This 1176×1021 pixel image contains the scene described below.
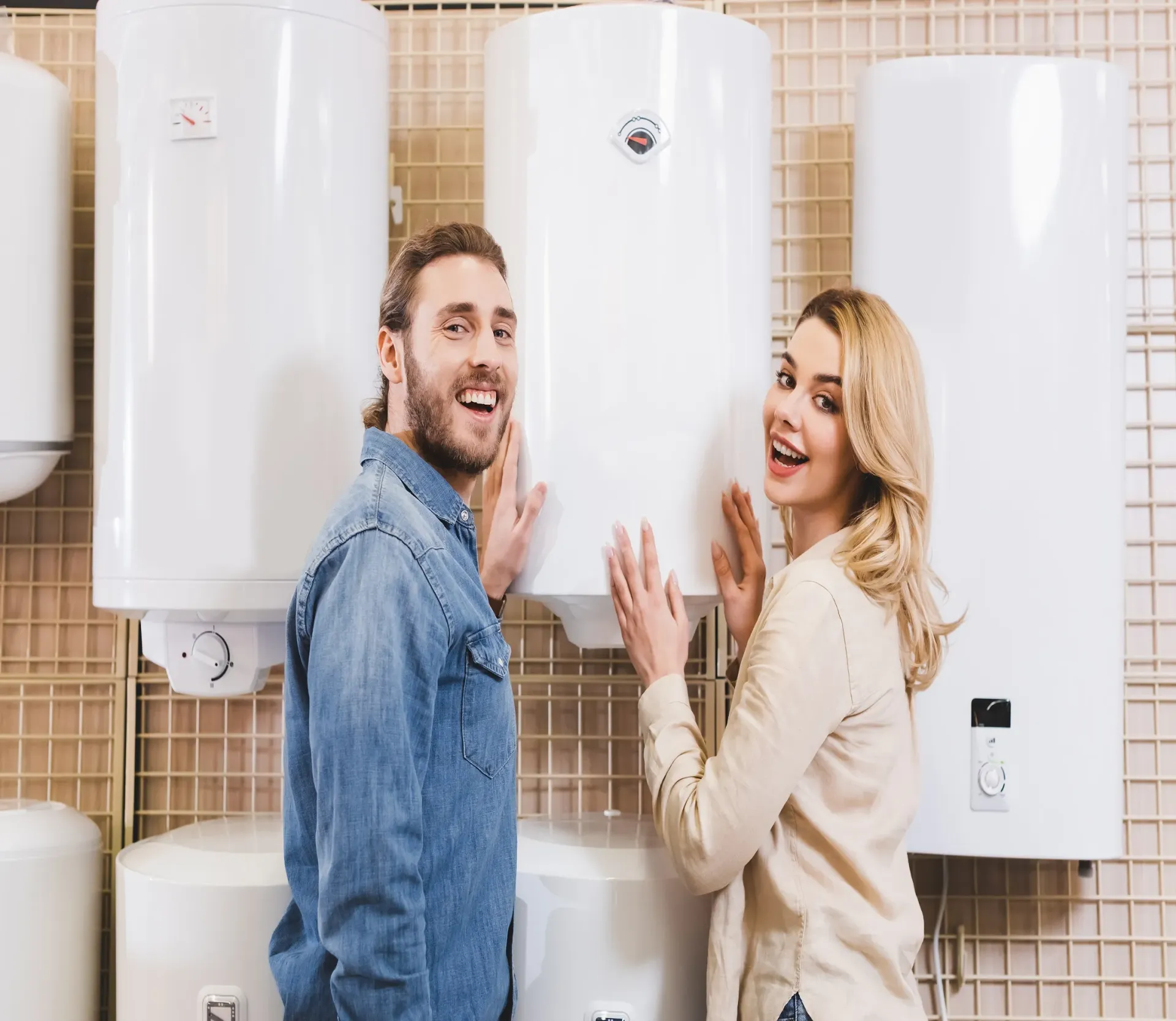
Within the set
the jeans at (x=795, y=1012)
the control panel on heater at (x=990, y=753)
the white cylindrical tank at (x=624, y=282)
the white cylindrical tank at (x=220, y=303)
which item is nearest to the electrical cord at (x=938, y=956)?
the control panel on heater at (x=990, y=753)

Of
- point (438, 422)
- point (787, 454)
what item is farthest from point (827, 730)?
point (438, 422)

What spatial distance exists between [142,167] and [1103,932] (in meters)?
1.76

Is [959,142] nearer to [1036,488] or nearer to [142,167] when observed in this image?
[1036,488]

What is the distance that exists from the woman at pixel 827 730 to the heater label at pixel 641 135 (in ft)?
0.91

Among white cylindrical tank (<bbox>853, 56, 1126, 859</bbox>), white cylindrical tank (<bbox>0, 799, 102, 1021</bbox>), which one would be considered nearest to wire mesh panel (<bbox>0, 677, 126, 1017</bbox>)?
white cylindrical tank (<bbox>0, 799, 102, 1021</bbox>)

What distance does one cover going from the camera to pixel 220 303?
1462 mm

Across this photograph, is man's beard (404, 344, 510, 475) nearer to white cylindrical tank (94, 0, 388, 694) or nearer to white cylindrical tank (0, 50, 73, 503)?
white cylindrical tank (94, 0, 388, 694)

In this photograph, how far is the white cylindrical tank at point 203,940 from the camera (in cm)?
142

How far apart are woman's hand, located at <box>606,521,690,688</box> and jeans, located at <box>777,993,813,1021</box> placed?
0.38 meters

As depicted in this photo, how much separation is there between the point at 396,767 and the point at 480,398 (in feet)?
1.30

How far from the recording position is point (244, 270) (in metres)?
1.46

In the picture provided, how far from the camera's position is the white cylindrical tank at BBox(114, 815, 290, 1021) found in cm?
142

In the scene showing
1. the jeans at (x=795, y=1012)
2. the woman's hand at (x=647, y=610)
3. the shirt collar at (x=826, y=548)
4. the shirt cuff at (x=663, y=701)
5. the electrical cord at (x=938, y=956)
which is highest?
the shirt collar at (x=826, y=548)

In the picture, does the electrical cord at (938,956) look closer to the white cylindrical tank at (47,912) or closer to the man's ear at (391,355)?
the man's ear at (391,355)
